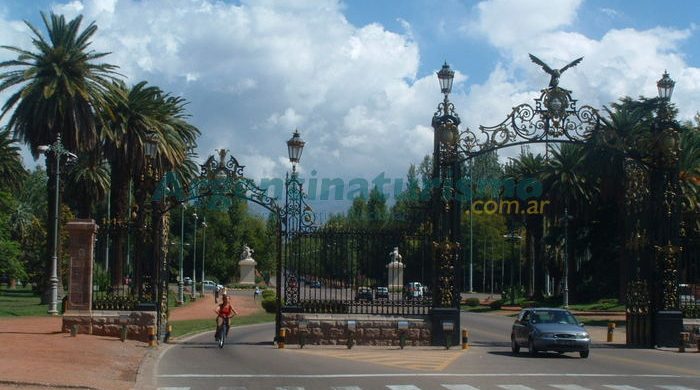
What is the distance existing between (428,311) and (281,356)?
218 inches

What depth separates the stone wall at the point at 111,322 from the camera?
2786cm

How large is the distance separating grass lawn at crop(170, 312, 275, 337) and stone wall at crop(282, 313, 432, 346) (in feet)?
25.2

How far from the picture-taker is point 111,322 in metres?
28.1

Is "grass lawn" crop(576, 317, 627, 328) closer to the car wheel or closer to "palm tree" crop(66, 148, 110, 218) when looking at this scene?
the car wheel

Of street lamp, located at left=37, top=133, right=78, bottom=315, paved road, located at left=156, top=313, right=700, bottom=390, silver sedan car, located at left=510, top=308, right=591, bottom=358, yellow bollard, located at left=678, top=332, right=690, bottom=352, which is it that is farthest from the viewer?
street lamp, located at left=37, top=133, right=78, bottom=315

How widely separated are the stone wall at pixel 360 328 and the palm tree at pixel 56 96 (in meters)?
19.8

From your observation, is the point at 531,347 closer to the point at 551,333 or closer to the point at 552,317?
the point at 551,333

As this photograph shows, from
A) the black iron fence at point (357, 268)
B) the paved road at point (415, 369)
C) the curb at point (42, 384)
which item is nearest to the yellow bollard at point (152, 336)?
the paved road at point (415, 369)

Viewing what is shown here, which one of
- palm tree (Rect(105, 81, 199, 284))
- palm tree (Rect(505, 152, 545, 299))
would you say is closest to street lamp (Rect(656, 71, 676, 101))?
palm tree (Rect(105, 81, 199, 284))

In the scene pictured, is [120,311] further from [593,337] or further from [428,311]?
[593,337]

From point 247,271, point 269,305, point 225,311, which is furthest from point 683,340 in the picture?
point 247,271

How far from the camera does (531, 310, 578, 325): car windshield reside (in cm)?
2669

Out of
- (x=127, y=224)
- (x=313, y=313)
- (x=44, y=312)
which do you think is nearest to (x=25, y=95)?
(x=44, y=312)

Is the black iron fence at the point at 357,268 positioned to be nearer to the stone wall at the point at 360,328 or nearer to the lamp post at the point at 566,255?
the stone wall at the point at 360,328
